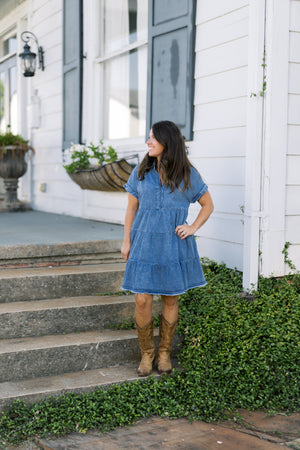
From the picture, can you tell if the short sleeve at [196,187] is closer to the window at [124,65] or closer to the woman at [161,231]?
the woman at [161,231]

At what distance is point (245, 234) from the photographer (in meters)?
3.67

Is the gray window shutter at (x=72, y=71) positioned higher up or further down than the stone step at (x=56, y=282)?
higher up

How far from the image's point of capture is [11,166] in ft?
22.4

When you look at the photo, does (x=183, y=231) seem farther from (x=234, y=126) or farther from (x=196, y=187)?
(x=234, y=126)

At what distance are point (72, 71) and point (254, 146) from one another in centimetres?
309

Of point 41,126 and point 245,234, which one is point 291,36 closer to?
point 245,234

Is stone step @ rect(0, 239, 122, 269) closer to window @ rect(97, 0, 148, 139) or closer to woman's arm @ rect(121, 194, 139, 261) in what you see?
woman's arm @ rect(121, 194, 139, 261)

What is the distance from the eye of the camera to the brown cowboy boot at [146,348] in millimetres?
3105

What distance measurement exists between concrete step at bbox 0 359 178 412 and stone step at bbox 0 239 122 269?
1.03 meters

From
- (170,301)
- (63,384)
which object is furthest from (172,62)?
(63,384)

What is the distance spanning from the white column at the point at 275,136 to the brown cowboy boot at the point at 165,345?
35.0 inches

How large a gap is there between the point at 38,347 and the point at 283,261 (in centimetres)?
175

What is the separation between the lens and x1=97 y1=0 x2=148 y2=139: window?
517 cm

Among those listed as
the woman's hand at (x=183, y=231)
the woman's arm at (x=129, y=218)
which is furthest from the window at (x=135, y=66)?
the woman's hand at (x=183, y=231)
